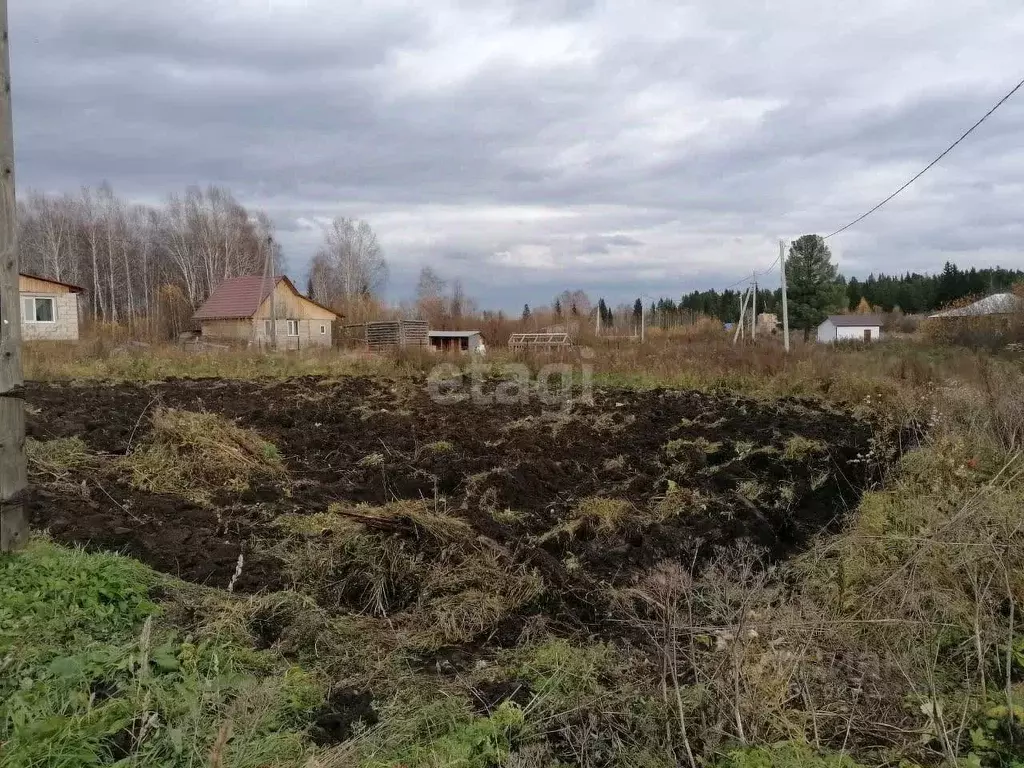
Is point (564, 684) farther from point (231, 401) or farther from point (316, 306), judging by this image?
point (316, 306)

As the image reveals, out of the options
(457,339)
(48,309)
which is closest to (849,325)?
(457,339)

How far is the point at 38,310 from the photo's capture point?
93.9 ft

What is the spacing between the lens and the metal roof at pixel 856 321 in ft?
207

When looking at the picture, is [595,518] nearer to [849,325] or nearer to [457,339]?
[457,339]

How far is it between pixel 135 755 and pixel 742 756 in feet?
6.78

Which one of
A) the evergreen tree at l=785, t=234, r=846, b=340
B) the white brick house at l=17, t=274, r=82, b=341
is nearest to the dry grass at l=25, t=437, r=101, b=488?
the white brick house at l=17, t=274, r=82, b=341

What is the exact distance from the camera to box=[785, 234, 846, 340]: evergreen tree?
55.2 meters

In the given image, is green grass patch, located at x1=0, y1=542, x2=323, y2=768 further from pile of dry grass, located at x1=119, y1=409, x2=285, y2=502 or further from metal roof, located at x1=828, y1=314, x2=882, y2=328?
metal roof, located at x1=828, y1=314, x2=882, y2=328

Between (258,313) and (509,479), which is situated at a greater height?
(258,313)

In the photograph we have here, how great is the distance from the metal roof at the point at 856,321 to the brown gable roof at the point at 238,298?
49.3m

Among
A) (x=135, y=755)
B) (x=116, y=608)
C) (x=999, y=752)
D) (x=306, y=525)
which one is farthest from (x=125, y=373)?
(x=999, y=752)

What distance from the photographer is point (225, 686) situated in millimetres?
2822
